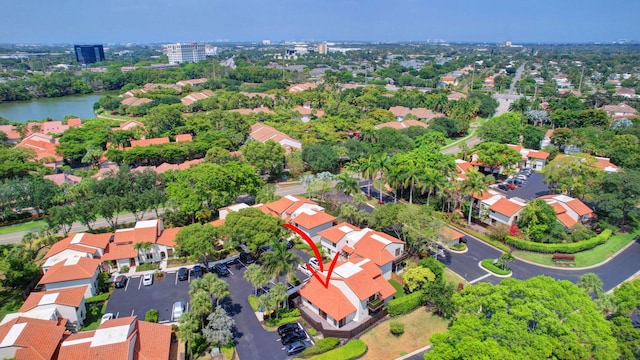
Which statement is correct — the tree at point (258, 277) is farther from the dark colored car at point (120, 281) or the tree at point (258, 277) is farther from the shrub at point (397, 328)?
the dark colored car at point (120, 281)

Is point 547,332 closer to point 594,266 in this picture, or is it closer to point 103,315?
point 594,266

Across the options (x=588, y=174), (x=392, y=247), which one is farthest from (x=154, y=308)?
(x=588, y=174)

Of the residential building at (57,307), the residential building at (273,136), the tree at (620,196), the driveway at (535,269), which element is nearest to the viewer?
the residential building at (57,307)

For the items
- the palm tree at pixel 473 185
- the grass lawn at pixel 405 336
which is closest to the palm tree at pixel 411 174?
the palm tree at pixel 473 185

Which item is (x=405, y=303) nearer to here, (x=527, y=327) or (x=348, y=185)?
(x=527, y=327)

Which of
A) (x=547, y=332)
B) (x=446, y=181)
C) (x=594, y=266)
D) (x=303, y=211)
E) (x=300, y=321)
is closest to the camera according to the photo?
(x=547, y=332)

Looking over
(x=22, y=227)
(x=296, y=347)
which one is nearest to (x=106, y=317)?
(x=296, y=347)
